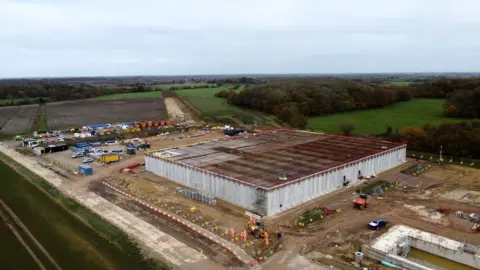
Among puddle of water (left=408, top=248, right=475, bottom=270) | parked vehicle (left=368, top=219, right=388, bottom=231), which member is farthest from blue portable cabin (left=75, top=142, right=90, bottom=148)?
puddle of water (left=408, top=248, right=475, bottom=270)

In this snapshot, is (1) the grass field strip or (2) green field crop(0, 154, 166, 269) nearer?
(2) green field crop(0, 154, 166, 269)

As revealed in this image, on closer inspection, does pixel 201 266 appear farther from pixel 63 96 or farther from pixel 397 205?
pixel 63 96

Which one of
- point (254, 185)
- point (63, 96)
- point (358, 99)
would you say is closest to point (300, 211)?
point (254, 185)

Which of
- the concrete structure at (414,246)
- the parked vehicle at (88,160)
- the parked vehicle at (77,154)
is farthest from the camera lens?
the parked vehicle at (77,154)

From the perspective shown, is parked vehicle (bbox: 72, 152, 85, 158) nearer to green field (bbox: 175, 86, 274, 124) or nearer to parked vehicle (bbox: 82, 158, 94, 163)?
parked vehicle (bbox: 82, 158, 94, 163)

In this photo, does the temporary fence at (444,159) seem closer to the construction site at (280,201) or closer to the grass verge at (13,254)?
the construction site at (280,201)

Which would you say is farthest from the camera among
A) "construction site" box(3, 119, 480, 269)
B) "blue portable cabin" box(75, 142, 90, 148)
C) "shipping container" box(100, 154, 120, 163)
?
"blue portable cabin" box(75, 142, 90, 148)

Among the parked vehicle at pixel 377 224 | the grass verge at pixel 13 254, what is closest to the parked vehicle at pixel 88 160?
the grass verge at pixel 13 254

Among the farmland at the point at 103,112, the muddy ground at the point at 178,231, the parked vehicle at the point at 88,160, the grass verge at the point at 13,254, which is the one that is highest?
the farmland at the point at 103,112
